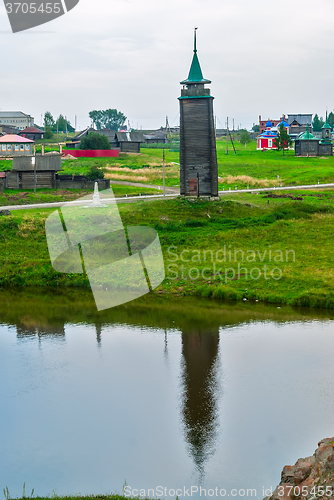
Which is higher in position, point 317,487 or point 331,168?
Answer: point 331,168

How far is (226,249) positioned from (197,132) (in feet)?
36.1

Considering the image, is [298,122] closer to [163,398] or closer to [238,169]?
[238,169]

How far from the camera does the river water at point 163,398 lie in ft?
40.7

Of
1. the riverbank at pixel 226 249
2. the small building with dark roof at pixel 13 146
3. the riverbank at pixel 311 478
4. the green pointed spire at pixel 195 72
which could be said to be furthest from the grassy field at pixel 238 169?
the riverbank at pixel 311 478

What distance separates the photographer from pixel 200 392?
16.4m

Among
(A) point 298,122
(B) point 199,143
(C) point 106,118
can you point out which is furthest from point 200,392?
(C) point 106,118

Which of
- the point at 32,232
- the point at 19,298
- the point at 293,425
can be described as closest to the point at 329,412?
the point at 293,425

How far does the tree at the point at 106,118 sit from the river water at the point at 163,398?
557 feet

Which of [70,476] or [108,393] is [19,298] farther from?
[70,476]

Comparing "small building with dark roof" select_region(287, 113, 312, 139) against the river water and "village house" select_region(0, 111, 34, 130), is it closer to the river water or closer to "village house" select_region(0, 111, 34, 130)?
"village house" select_region(0, 111, 34, 130)

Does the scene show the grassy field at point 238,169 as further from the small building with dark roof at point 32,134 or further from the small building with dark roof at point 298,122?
the small building with dark roof at point 298,122

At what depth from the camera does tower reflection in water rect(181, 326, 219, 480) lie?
44.3 ft

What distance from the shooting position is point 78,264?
31.4 meters

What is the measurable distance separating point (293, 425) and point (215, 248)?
18.4 metres
